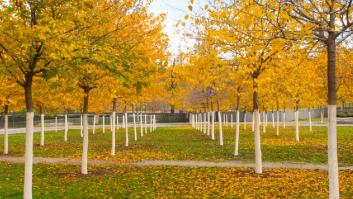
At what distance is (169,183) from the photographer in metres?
10.9

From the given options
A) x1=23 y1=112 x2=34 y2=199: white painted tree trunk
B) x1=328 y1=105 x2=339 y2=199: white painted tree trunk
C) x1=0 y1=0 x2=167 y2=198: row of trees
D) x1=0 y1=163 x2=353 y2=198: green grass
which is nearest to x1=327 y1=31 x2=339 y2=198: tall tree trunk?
x1=328 y1=105 x2=339 y2=199: white painted tree trunk

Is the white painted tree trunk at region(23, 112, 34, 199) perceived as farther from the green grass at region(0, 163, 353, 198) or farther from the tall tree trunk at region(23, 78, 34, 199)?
the green grass at region(0, 163, 353, 198)

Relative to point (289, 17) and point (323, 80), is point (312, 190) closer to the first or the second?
point (289, 17)

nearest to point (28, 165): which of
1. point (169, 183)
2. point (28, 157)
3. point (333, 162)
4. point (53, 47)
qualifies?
point (28, 157)

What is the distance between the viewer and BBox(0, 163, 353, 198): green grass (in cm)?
958

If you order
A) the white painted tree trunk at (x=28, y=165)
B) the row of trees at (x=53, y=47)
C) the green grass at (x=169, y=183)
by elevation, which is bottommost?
the green grass at (x=169, y=183)

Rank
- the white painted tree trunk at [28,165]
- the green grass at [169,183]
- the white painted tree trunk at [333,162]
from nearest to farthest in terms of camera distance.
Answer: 1. the white painted tree trunk at [333,162]
2. the white painted tree trunk at [28,165]
3. the green grass at [169,183]

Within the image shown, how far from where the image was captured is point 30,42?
7.45 metres

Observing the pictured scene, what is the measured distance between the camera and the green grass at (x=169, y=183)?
958 cm

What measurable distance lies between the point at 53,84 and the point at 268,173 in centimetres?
726

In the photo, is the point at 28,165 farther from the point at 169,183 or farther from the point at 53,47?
the point at 169,183

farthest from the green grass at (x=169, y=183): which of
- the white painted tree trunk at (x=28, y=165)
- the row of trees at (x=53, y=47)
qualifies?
the row of trees at (x=53, y=47)

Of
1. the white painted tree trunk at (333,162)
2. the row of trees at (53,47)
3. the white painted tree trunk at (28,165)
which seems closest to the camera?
the white painted tree trunk at (333,162)

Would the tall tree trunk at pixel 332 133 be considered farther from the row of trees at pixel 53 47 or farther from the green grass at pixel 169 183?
the row of trees at pixel 53 47
